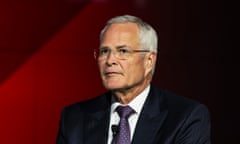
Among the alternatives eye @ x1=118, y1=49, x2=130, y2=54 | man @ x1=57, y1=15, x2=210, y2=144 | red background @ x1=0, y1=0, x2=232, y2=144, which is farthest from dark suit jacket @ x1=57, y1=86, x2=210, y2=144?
red background @ x1=0, y1=0, x2=232, y2=144

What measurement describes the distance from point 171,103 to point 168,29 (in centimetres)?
148

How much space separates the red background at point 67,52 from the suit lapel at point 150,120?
111cm

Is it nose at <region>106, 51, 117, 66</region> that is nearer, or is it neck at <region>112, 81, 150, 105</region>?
nose at <region>106, 51, 117, 66</region>

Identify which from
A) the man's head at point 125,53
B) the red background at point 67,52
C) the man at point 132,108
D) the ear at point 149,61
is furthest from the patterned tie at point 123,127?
the red background at point 67,52

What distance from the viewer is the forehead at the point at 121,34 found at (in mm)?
2282

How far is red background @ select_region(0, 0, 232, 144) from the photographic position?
323 cm

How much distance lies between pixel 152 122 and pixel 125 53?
1.11ft

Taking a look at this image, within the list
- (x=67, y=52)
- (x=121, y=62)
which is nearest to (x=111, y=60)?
(x=121, y=62)

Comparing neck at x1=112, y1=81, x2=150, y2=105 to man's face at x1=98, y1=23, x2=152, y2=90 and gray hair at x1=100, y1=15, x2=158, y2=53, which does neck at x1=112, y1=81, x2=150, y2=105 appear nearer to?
man's face at x1=98, y1=23, x2=152, y2=90

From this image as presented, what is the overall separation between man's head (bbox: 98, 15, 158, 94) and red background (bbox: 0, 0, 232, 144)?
1048 millimetres

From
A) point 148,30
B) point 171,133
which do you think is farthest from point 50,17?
point 171,133

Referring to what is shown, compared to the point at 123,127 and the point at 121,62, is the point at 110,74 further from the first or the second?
the point at 123,127

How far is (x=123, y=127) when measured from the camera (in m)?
2.27

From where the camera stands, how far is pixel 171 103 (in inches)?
93.4
